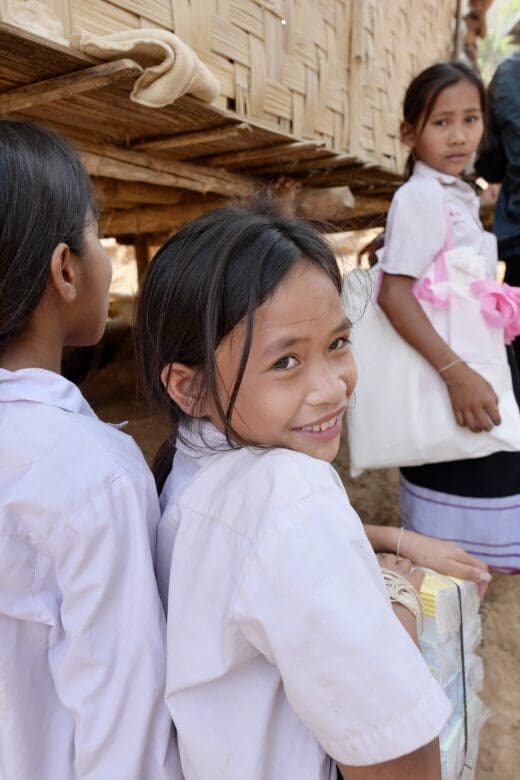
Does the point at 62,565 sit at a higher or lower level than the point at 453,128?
lower

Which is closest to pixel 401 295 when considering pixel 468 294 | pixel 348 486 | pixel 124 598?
pixel 468 294

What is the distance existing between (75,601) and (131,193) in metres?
1.64

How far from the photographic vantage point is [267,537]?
0.69 m

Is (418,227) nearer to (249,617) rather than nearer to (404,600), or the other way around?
(404,600)

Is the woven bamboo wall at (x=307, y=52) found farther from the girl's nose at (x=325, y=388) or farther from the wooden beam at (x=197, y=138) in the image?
the girl's nose at (x=325, y=388)

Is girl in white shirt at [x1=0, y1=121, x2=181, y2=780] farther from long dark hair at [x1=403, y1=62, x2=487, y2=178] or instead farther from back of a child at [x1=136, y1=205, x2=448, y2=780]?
long dark hair at [x1=403, y1=62, x2=487, y2=178]

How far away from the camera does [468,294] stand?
5.61ft

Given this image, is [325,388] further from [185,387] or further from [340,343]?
[185,387]

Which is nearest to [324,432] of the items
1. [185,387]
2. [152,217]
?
[185,387]

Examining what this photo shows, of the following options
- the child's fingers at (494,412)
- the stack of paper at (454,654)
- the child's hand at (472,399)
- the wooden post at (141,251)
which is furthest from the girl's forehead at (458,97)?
the wooden post at (141,251)

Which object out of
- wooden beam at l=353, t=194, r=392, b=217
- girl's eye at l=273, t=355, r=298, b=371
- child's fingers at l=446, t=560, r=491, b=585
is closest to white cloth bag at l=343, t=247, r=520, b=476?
child's fingers at l=446, t=560, r=491, b=585

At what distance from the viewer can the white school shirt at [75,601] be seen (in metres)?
0.79

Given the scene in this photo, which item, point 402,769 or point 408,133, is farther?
point 408,133

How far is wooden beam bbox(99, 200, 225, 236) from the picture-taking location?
2480 mm
